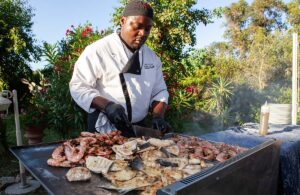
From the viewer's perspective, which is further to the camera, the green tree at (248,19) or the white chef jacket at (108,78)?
the green tree at (248,19)

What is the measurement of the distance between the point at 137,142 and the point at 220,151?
0.64 meters

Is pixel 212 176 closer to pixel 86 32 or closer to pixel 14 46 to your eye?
pixel 86 32

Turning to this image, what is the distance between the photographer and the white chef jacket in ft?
8.44

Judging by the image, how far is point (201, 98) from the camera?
26.8 ft

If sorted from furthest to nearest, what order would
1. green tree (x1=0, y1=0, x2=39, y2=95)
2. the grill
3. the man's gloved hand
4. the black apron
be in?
1. green tree (x1=0, y1=0, x2=39, y2=95)
2. the black apron
3. the man's gloved hand
4. the grill

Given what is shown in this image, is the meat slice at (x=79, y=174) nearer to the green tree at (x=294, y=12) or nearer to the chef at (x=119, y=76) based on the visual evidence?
the chef at (x=119, y=76)

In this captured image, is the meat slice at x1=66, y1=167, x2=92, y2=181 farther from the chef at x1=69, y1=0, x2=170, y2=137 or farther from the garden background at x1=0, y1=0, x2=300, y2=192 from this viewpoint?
the garden background at x1=0, y1=0, x2=300, y2=192

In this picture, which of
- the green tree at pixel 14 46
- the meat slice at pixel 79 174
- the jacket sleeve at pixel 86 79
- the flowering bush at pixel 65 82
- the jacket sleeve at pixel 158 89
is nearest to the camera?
the meat slice at pixel 79 174

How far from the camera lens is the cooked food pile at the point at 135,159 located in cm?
155

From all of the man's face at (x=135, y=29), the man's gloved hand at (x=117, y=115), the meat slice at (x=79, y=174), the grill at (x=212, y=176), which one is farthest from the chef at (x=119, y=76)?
the meat slice at (x=79, y=174)

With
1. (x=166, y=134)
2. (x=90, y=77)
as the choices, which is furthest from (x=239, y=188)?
(x=90, y=77)

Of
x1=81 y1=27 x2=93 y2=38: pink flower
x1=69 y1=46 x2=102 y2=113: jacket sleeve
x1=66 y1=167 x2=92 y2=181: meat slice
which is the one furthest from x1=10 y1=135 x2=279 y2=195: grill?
x1=81 y1=27 x2=93 y2=38: pink flower

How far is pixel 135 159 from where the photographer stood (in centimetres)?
181

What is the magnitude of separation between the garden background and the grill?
2901mm
